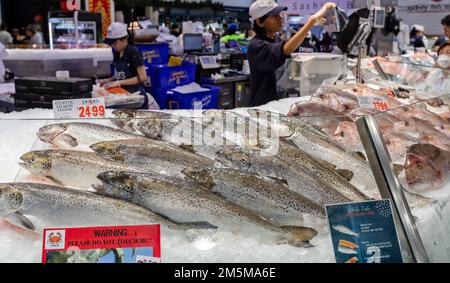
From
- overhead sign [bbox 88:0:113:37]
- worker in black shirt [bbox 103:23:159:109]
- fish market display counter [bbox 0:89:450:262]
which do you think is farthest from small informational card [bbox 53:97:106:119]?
overhead sign [bbox 88:0:113:37]

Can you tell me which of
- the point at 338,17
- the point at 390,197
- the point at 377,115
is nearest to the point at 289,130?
the point at 377,115

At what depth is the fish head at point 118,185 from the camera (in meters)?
1.48

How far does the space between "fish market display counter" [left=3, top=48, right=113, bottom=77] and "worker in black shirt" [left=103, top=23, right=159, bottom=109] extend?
47 cm

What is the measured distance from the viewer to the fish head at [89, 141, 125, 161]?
1.74m

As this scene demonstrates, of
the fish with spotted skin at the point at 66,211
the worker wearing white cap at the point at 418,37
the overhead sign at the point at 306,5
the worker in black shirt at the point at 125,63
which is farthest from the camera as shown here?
the worker wearing white cap at the point at 418,37

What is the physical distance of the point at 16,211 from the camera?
1.41m

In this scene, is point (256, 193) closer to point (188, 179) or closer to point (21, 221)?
point (188, 179)

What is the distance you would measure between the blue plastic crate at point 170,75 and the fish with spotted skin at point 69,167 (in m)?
5.46

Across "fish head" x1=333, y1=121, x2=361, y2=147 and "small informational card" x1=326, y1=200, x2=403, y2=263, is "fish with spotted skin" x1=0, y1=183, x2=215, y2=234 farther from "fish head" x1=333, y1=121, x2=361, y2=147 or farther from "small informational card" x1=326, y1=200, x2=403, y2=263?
"fish head" x1=333, y1=121, x2=361, y2=147

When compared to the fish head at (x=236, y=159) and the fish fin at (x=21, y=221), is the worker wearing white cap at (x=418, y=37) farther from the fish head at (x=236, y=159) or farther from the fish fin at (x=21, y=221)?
the fish fin at (x=21, y=221)

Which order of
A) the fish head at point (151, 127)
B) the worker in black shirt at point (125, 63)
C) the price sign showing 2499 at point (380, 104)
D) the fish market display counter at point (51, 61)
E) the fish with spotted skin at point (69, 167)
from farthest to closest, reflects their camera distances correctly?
the worker in black shirt at point (125, 63) < the fish market display counter at point (51, 61) < the price sign showing 2499 at point (380, 104) < the fish head at point (151, 127) < the fish with spotted skin at point (69, 167)

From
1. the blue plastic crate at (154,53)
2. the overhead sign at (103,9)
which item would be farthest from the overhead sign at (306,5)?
the overhead sign at (103,9)

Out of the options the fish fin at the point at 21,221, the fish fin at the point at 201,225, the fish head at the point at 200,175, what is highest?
the fish head at the point at 200,175
